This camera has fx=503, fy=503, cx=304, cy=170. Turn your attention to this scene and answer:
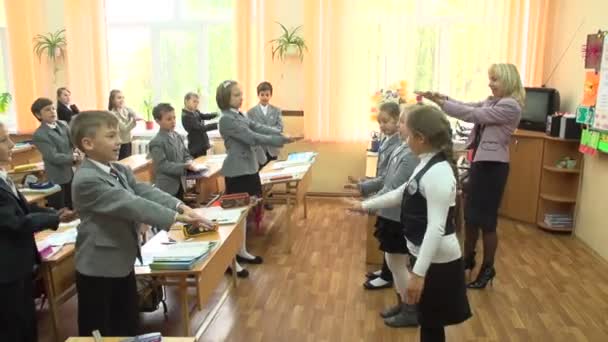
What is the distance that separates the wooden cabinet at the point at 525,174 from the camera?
5348mm

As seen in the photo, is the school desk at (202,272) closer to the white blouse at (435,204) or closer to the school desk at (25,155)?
the white blouse at (435,204)

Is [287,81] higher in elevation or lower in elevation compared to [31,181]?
higher

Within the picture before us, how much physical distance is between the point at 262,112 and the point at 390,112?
9.01 ft

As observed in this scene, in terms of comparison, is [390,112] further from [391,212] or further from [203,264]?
[203,264]

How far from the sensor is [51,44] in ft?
22.7

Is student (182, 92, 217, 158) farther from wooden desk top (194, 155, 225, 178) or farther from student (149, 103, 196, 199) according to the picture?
student (149, 103, 196, 199)

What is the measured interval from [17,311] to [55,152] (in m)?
2.57

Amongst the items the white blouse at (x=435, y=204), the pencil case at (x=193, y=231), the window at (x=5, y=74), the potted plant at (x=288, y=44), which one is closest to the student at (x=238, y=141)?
the pencil case at (x=193, y=231)

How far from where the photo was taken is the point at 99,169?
7.08ft

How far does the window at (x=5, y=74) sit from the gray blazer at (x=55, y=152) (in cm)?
300

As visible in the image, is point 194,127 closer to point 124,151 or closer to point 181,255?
point 124,151

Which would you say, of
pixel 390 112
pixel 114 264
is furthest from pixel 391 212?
pixel 114 264

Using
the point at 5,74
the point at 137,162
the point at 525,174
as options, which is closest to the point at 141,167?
the point at 137,162

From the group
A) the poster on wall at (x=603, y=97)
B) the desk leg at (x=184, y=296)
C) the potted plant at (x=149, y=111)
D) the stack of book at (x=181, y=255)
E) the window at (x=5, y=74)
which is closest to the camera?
the stack of book at (x=181, y=255)
